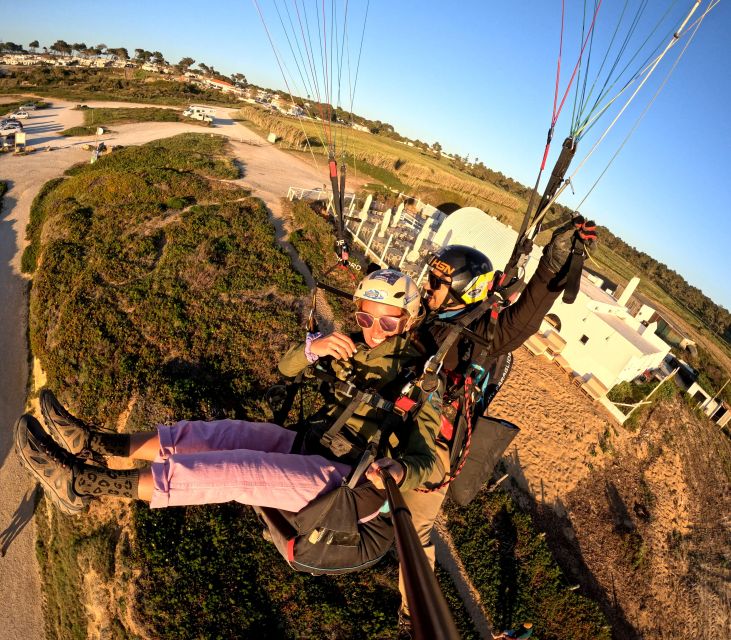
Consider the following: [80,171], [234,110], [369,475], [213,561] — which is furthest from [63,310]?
[234,110]

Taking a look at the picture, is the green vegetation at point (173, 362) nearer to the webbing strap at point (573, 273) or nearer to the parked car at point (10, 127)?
the webbing strap at point (573, 273)

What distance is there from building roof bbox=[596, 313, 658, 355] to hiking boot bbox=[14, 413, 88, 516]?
20795 mm

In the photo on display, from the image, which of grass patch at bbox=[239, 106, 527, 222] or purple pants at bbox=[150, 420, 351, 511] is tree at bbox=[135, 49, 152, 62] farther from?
A: purple pants at bbox=[150, 420, 351, 511]

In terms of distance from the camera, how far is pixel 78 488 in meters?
3.49

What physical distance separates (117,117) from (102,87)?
2754cm

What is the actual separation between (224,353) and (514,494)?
11426 mm

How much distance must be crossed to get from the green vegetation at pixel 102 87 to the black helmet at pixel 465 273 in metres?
62.0

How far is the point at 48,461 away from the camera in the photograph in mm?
3449

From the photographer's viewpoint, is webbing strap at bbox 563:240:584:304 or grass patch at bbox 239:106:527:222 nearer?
webbing strap at bbox 563:240:584:304

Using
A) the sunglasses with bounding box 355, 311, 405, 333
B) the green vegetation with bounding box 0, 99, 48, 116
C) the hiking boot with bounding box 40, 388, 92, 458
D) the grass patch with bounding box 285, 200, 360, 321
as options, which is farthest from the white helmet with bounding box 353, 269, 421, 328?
the green vegetation with bounding box 0, 99, 48, 116

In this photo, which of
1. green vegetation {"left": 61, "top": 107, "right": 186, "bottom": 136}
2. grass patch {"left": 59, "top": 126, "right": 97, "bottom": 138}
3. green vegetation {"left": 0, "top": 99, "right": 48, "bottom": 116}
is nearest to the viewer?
grass patch {"left": 59, "top": 126, "right": 97, "bottom": 138}

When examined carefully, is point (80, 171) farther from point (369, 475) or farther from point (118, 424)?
point (369, 475)

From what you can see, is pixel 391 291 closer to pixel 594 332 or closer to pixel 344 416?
pixel 344 416

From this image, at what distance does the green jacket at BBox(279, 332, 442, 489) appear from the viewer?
3.40 metres
